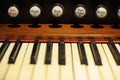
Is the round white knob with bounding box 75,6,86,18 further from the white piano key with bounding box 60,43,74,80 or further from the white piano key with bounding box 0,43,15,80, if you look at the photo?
the white piano key with bounding box 0,43,15,80

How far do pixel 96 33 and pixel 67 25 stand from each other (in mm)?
231

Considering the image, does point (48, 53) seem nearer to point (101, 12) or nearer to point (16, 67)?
point (16, 67)

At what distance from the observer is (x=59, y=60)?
1.06 m

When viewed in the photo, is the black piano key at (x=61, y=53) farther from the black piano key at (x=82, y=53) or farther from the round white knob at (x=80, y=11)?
the round white knob at (x=80, y=11)

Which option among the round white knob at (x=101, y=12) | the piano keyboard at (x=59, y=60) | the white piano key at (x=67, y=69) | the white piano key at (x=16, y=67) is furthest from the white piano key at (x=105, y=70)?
the white piano key at (x=16, y=67)

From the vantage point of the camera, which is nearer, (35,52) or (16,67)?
(16,67)

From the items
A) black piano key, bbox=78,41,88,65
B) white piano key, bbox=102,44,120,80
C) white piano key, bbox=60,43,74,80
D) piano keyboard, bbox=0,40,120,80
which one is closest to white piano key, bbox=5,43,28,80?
piano keyboard, bbox=0,40,120,80

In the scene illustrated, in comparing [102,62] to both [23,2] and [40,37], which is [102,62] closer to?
[40,37]

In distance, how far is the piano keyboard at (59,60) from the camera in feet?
3.08

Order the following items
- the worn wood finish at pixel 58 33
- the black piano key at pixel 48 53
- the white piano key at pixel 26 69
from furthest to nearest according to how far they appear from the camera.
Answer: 1. the worn wood finish at pixel 58 33
2. the black piano key at pixel 48 53
3. the white piano key at pixel 26 69

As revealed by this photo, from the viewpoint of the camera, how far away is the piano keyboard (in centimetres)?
94

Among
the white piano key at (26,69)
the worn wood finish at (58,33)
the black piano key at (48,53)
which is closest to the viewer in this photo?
the white piano key at (26,69)

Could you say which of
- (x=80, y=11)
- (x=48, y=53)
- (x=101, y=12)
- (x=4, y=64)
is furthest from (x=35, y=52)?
(x=101, y=12)

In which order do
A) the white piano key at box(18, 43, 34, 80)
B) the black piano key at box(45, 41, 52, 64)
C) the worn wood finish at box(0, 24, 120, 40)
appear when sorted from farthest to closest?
the worn wood finish at box(0, 24, 120, 40), the black piano key at box(45, 41, 52, 64), the white piano key at box(18, 43, 34, 80)
